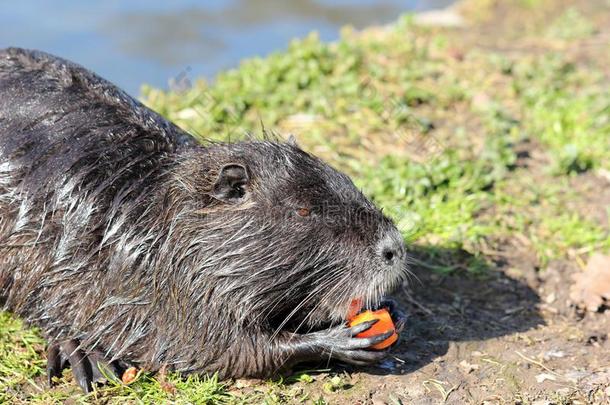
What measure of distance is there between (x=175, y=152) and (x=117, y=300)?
0.68 metres

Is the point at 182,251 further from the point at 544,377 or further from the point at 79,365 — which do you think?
the point at 544,377

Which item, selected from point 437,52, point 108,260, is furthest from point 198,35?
point 108,260

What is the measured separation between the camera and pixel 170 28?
447 inches

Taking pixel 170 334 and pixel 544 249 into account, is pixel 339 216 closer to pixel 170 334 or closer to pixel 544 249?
pixel 170 334

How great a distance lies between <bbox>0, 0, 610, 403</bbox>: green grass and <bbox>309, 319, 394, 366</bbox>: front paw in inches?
5.7

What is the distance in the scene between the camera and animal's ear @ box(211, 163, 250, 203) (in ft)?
11.6

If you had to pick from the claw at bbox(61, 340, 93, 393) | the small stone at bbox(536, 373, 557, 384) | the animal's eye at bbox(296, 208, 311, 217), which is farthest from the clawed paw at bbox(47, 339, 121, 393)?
the small stone at bbox(536, 373, 557, 384)

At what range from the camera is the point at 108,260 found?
360 cm

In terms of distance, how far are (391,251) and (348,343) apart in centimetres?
40

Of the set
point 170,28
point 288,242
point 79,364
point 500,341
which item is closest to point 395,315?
point 500,341

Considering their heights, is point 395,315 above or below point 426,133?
below

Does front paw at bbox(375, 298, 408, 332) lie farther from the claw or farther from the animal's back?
the claw

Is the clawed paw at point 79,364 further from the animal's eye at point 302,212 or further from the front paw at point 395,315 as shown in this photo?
the front paw at point 395,315

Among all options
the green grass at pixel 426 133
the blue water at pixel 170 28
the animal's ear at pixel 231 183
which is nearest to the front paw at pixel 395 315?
the green grass at pixel 426 133
